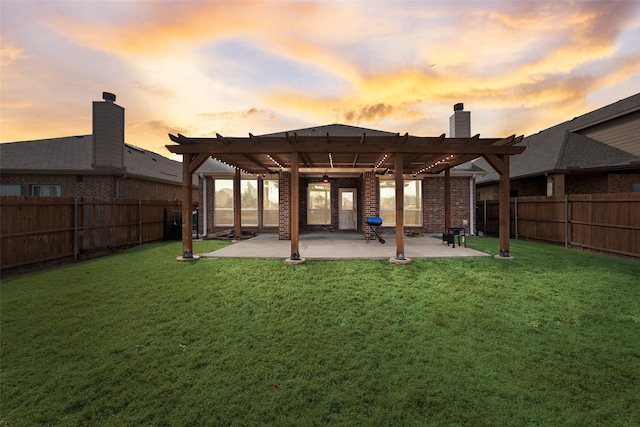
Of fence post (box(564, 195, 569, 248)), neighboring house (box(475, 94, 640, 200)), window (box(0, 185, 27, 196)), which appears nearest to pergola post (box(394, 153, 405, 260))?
fence post (box(564, 195, 569, 248))

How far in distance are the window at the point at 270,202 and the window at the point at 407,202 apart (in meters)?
5.30

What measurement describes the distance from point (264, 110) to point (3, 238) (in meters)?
11.9

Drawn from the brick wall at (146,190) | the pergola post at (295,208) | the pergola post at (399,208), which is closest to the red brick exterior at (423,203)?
the brick wall at (146,190)

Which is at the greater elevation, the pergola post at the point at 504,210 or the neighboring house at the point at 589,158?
the neighboring house at the point at 589,158

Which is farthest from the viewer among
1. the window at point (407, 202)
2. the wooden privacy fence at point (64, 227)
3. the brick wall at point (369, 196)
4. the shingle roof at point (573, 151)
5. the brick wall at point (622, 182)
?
the shingle roof at point (573, 151)

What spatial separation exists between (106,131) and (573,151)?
2457 centimetres

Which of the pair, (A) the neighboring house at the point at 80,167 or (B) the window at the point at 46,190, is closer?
(A) the neighboring house at the point at 80,167

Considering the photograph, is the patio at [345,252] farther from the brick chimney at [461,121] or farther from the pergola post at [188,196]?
the brick chimney at [461,121]

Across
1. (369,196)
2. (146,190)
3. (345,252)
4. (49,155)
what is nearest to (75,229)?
(345,252)

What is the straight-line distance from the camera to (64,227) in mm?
7836

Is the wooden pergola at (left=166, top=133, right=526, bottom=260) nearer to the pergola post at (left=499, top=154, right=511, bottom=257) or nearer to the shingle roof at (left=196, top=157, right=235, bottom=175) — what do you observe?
the pergola post at (left=499, top=154, right=511, bottom=257)

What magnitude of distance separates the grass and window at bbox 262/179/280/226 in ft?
24.6

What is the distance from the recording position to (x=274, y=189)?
1348 centimetres

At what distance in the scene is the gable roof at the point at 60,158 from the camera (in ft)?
43.9
